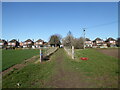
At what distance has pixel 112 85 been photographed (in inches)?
194

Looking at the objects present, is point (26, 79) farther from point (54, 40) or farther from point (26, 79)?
point (54, 40)

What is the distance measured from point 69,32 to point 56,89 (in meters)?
86.1

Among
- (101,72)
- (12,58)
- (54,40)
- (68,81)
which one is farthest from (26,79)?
(54,40)

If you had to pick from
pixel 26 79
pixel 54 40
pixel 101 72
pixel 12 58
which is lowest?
pixel 12 58

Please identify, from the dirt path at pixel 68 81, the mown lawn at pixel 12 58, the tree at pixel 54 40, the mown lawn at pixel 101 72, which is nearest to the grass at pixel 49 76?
the mown lawn at pixel 101 72

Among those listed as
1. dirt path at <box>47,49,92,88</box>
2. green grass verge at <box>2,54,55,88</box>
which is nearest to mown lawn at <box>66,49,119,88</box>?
dirt path at <box>47,49,92,88</box>

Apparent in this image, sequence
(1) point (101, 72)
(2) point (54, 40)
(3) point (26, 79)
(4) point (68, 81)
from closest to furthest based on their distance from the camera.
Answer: (4) point (68, 81)
(3) point (26, 79)
(1) point (101, 72)
(2) point (54, 40)

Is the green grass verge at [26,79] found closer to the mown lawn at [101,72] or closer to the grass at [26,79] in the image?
the grass at [26,79]

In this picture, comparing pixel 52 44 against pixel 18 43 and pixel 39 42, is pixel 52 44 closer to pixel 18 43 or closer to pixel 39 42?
pixel 39 42

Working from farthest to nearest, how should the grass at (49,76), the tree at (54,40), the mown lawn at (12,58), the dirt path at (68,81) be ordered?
the tree at (54,40)
the mown lawn at (12,58)
the grass at (49,76)
the dirt path at (68,81)

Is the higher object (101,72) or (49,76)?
(101,72)

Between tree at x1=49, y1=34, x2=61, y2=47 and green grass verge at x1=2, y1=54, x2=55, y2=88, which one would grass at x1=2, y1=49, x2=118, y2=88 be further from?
tree at x1=49, y1=34, x2=61, y2=47

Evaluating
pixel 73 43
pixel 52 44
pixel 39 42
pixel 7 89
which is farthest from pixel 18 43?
pixel 7 89

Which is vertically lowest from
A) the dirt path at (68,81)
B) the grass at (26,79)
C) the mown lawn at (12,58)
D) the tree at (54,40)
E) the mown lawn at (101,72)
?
the mown lawn at (12,58)
